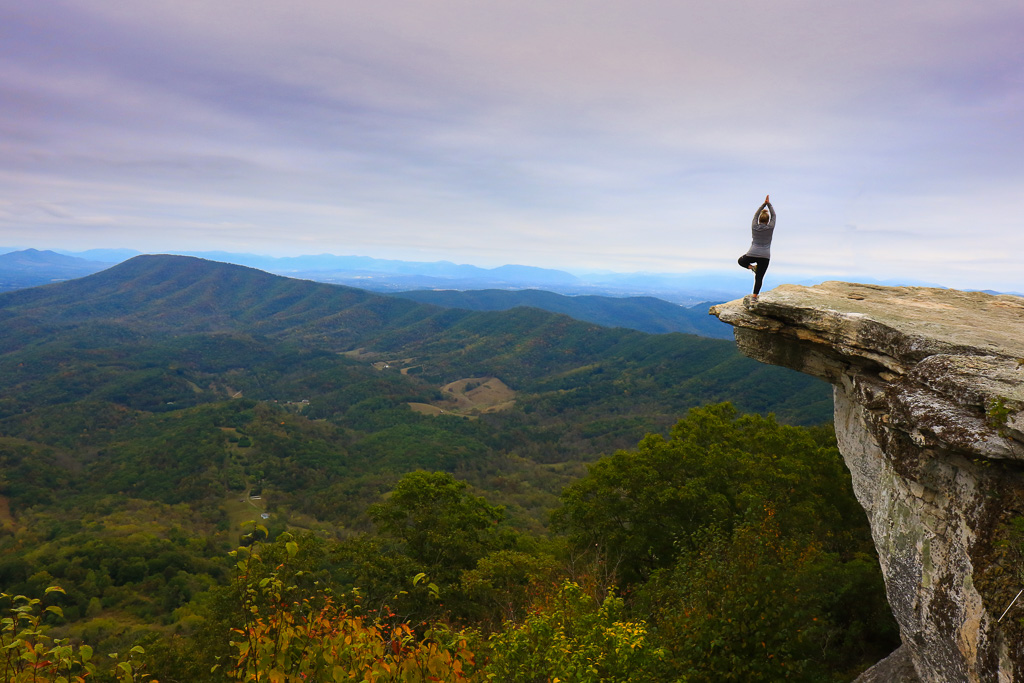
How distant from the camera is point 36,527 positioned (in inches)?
3172

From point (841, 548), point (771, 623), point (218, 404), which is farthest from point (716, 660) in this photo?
point (218, 404)

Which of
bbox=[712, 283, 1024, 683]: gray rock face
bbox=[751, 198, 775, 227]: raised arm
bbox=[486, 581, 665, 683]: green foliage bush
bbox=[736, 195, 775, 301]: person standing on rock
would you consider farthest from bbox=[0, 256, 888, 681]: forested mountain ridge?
bbox=[751, 198, 775, 227]: raised arm

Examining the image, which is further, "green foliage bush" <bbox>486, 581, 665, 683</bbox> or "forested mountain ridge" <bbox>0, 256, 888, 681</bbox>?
"forested mountain ridge" <bbox>0, 256, 888, 681</bbox>

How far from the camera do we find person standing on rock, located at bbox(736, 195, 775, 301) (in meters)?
10.4

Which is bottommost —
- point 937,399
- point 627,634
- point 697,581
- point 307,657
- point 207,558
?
point 207,558

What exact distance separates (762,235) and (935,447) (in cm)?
521

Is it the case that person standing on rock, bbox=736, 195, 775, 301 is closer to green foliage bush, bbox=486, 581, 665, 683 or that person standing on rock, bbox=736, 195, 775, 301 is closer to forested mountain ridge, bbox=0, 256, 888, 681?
forested mountain ridge, bbox=0, 256, 888, 681

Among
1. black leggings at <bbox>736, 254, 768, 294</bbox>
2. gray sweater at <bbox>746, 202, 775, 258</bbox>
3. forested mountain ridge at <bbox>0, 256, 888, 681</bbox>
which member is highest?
gray sweater at <bbox>746, 202, 775, 258</bbox>

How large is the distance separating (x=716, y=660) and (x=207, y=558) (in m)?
87.2

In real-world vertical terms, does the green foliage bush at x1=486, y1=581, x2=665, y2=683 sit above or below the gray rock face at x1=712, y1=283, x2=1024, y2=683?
below

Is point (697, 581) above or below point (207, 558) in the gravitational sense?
above

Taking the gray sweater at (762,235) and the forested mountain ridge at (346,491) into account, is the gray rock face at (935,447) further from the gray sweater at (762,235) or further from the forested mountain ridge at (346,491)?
the forested mountain ridge at (346,491)

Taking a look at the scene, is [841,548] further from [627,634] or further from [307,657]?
[307,657]

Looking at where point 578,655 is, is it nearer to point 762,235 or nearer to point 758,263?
point 758,263
